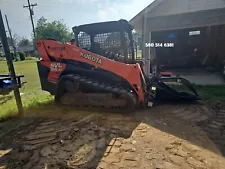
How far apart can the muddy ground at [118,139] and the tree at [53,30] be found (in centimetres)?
4255

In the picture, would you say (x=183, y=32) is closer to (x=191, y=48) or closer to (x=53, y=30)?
(x=191, y=48)

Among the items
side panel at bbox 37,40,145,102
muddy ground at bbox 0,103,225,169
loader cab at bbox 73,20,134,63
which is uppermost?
loader cab at bbox 73,20,134,63

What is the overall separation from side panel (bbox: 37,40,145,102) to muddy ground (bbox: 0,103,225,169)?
0.83 m

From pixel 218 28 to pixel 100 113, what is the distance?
10.2m

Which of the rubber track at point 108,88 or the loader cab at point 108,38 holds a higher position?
the loader cab at point 108,38

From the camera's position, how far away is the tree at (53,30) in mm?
45425

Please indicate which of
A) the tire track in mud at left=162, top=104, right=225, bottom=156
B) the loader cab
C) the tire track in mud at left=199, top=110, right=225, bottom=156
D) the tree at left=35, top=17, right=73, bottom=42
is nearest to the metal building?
the loader cab

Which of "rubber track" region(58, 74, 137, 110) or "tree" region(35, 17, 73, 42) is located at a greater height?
"tree" region(35, 17, 73, 42)

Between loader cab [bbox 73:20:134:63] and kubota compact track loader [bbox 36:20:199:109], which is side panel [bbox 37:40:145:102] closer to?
kubota compact track loader [bbox 36:20:199:109]

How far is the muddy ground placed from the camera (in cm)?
290

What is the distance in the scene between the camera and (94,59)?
4816 mm

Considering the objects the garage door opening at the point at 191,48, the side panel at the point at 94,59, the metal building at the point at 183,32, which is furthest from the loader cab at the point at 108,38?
the garage door opening at the point at 191,48

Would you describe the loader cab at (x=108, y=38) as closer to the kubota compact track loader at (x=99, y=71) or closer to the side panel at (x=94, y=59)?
the kubota compact track loader at (x=99, y=71)

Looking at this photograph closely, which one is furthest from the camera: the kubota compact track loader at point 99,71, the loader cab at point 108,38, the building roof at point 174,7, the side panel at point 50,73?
the building roof at point 174,7
